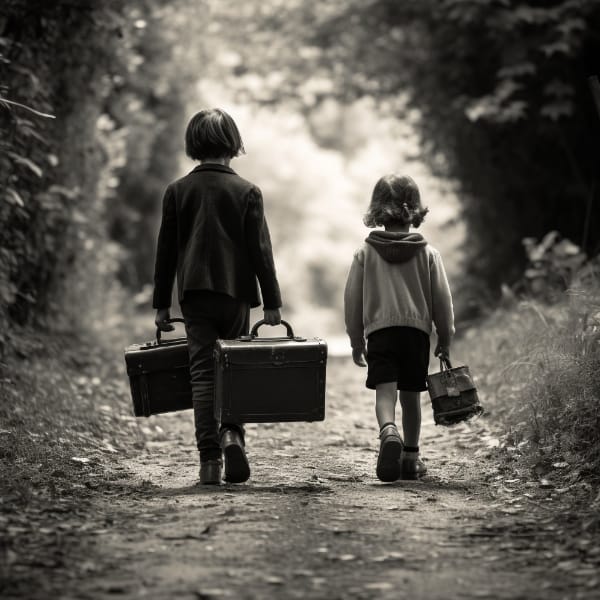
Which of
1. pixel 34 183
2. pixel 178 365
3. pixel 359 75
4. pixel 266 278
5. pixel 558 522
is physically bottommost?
pixel 558 522

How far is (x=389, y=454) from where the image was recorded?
491cm

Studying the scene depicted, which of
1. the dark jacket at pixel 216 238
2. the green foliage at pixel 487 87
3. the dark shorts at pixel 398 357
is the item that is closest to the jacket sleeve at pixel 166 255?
the dark jacket at pixel 216 238

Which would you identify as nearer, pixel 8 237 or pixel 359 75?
pixel 8 237

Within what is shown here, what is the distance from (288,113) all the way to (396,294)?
37.0 feet

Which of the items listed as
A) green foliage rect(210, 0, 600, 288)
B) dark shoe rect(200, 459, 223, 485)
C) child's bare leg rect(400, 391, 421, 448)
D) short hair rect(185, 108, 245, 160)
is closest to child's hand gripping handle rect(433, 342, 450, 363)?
child's bare leg rect(400, 391, 421, 448)

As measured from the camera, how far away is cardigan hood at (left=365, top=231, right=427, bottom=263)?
16.8ft

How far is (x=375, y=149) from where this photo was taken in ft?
120

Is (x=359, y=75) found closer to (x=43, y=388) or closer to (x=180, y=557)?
(x=43, y=388)

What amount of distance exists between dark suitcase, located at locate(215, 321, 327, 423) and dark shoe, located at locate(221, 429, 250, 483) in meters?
0.09

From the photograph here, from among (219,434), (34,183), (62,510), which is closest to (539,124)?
(34,183)

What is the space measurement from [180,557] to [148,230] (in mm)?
13479

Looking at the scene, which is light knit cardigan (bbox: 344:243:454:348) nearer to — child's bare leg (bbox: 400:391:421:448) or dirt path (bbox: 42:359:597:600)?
child's bare leg (bbox: 400:391:421:448)

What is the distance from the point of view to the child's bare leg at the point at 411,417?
5230mm

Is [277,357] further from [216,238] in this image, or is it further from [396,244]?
[396,244]
